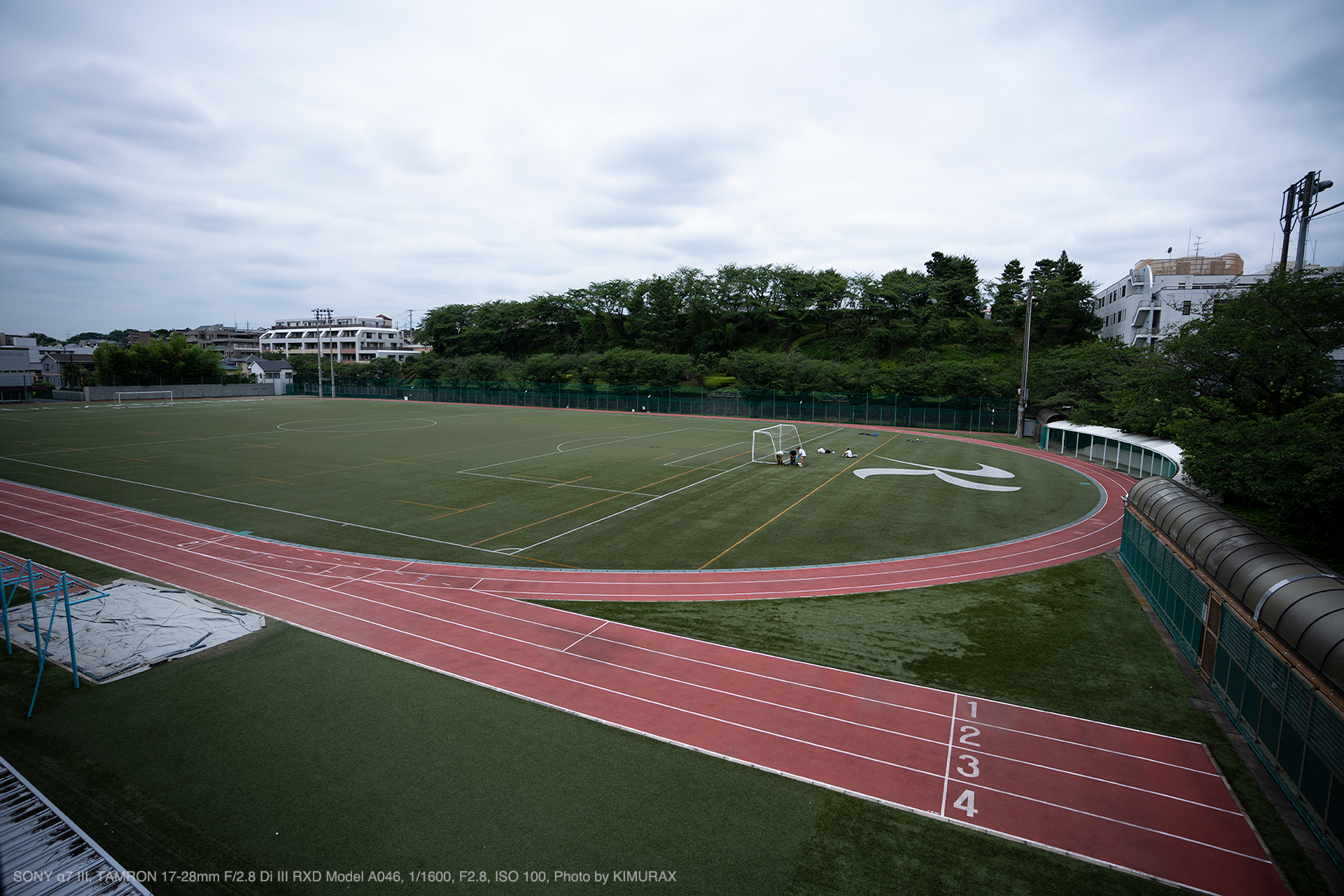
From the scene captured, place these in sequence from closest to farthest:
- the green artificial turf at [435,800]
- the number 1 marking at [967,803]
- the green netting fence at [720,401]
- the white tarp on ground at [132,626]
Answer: the green artificial turf at [435,800]
the number 1 marking at [967,803]
the white tarp on ground at [132,626]
the green netting fence at [720,401]

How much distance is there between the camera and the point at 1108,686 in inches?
431

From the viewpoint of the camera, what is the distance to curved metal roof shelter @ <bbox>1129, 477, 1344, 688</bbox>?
814cm

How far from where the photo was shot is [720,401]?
69688mm

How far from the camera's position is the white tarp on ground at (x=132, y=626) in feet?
35.8

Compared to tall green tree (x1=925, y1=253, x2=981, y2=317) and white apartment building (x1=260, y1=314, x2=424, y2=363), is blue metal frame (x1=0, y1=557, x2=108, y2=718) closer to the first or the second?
tall green tree (x1=925, y1=253, x2=981, y2=317)

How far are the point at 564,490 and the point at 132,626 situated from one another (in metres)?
15.4

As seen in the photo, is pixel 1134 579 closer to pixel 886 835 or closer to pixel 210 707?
pixel 886 835

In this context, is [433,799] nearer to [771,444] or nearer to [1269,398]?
[1269,398]

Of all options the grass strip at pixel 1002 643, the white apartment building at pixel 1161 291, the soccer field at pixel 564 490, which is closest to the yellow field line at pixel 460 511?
the soccer field at pixel 564 490

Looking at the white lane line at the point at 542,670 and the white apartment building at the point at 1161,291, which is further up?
the white apartment building at the point at 1161,291

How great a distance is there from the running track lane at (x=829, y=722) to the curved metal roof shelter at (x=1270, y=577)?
2.18 m

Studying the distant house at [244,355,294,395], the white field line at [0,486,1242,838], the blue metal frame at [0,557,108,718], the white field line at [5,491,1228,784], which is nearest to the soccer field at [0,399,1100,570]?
the white field line at [5,491,1228,784]

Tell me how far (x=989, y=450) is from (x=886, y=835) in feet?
129

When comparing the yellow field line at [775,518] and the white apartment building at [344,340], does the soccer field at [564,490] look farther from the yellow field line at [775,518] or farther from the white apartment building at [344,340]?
the white apartment building at [344,340]
